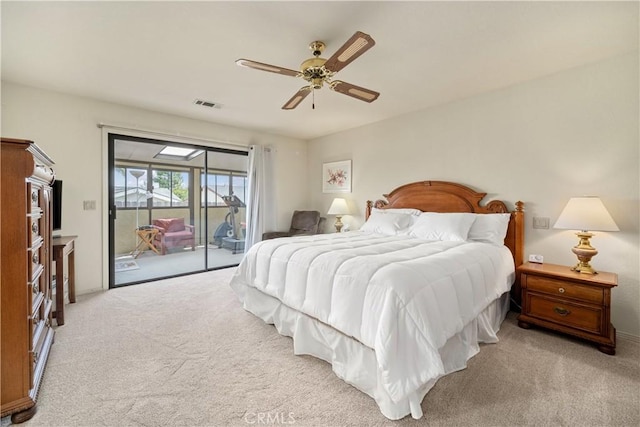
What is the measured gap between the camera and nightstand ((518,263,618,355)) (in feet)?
7.12

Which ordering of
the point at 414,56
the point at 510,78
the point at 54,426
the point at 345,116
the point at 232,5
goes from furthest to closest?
the point at 345,116
the point at 510,78
the point at 414,56
the point at 232,5
the point at 54,426

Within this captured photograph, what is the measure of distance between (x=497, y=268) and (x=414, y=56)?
2025mm

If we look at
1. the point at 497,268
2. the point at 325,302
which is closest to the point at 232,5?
the point at 325,302

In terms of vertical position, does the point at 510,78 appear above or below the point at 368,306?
above

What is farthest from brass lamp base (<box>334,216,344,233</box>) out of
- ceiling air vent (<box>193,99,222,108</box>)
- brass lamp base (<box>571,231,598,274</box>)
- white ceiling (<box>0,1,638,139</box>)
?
brass lamp base (<box>571,231,598,274</box>)

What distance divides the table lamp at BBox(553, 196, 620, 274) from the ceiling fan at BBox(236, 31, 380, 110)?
1984 mm

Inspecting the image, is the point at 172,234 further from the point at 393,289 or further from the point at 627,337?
the point at 627,337

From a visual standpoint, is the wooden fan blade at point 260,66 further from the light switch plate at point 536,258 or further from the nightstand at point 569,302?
the light switch plate at point 536,258

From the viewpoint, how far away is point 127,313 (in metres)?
2.88

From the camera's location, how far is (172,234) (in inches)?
176

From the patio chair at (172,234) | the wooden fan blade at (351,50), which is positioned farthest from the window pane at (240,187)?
the wooden fan blade at (351,50)

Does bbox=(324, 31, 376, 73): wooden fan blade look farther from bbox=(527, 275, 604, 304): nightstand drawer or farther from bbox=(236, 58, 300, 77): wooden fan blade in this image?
bbox=(527, 275, 604, 304): nightstand drawer

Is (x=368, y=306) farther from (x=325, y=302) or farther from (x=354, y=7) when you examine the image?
(x=354, y=7)

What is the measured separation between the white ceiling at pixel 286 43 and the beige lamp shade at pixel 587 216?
50.9 inches
